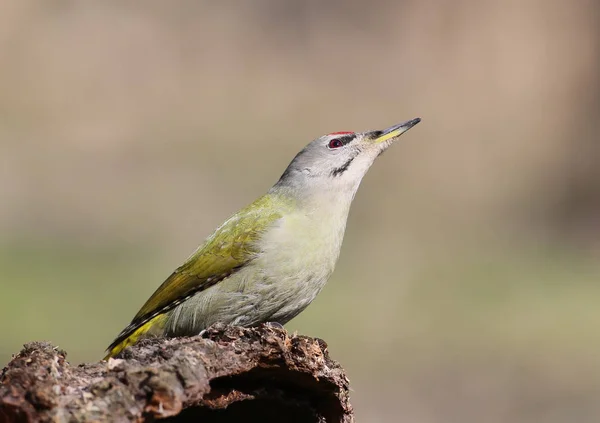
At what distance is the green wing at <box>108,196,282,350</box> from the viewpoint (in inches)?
225

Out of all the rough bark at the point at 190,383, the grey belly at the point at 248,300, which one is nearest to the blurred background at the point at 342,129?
the grey belly at the point at 248,300

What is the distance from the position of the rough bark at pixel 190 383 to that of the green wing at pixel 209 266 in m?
1.33

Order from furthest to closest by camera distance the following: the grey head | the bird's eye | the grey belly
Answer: the bird's eye
the grey head
the grey belly

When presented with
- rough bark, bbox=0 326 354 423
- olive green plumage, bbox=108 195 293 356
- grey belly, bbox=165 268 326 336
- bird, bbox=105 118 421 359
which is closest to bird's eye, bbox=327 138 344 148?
bird, bbox=105 118 421 359

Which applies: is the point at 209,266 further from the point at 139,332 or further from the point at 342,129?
the point at 342,129

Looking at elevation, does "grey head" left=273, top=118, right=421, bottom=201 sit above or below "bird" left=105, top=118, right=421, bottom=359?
above

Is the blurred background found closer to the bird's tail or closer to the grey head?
the grey head

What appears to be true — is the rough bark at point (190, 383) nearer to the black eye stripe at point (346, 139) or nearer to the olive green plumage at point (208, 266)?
the olive green plumage at point (208, 266)

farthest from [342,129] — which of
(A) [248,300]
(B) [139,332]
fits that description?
(A) [248,300]

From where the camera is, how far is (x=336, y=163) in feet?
20.9

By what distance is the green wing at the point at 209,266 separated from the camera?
5727 millimetres

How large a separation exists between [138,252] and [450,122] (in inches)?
271

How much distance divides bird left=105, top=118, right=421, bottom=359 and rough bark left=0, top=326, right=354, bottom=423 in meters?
1.15

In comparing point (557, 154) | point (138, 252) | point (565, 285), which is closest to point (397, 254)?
point (565, 285)
